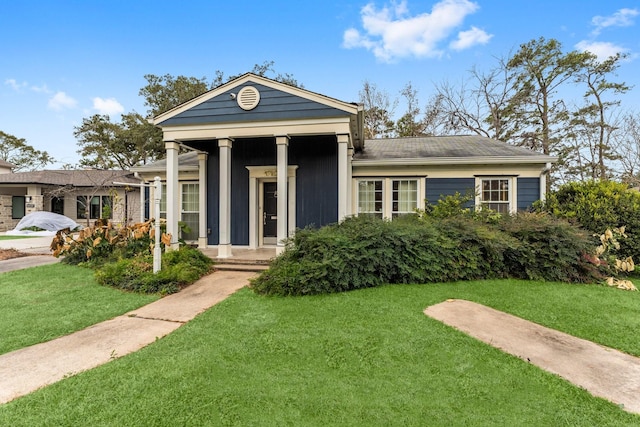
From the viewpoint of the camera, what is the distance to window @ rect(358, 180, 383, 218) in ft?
30.4

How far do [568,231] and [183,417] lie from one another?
693 cm

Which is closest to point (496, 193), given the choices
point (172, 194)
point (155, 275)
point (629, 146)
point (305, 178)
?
point (305, 178)

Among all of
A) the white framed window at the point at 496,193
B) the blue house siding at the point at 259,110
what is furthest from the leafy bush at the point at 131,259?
the white framed window at the point at 496,193

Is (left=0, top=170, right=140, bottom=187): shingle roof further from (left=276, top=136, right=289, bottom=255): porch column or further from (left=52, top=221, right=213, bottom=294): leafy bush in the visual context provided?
(left=276, top=136, right=289, bottom=255): porch column

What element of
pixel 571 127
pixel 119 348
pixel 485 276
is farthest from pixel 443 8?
pixel 119 348

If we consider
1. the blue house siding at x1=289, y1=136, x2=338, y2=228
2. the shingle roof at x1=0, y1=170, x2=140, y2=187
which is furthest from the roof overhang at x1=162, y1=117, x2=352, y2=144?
the shingle roof at x1=0, y1=170, x2=140, y2=187

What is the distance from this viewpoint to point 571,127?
62.7 feet

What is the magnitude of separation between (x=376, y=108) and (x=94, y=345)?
2144 centimetres

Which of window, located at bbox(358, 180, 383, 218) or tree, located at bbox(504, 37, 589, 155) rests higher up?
tree, located at bbox(504, 37, 589, 155)

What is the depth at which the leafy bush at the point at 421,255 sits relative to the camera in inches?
203

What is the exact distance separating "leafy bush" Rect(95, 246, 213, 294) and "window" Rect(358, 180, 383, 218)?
15.7 ft

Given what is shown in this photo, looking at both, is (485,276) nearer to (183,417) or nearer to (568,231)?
(568,231)

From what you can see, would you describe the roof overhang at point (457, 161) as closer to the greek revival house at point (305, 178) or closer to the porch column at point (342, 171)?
the greek revival house at point (305, 178)

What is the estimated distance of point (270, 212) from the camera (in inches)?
365
